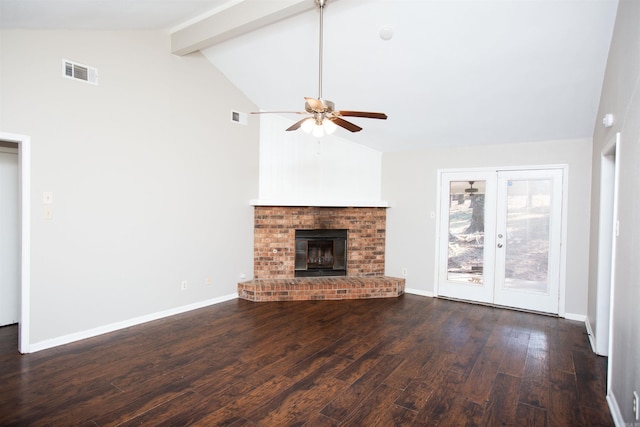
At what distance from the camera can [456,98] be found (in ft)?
13.5

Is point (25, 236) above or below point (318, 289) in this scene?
above

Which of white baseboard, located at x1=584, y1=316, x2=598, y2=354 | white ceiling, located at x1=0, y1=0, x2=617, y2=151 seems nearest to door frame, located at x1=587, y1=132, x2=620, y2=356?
white baseboard, located at x1=584, y1=316, x2=598, y2=354

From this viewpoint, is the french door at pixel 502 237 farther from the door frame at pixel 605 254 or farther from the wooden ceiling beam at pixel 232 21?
the wooden ceiling beam at pixel 232 21

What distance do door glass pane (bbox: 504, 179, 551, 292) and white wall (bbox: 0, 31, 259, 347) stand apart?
3918mm

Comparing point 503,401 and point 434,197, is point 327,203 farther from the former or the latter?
point 503,401

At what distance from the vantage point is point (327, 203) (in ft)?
18.0

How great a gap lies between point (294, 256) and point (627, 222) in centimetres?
418

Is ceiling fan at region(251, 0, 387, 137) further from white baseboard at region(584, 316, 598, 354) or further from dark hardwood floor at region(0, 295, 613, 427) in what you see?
white baseboard at region(584, 316, 598, 354)

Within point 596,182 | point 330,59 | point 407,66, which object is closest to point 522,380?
point 596,182

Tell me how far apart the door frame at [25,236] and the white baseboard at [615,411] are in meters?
4.61

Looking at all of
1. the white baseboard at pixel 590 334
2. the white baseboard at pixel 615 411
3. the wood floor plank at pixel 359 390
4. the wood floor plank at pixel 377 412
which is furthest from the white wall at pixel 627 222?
the wood floor plank at pixel 359 390

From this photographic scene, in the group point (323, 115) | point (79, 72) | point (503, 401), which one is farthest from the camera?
point (79, 72)

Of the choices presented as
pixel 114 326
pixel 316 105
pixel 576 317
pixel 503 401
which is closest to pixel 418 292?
pixel 576 317

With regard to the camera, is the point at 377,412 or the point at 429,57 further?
the point at 429,57
